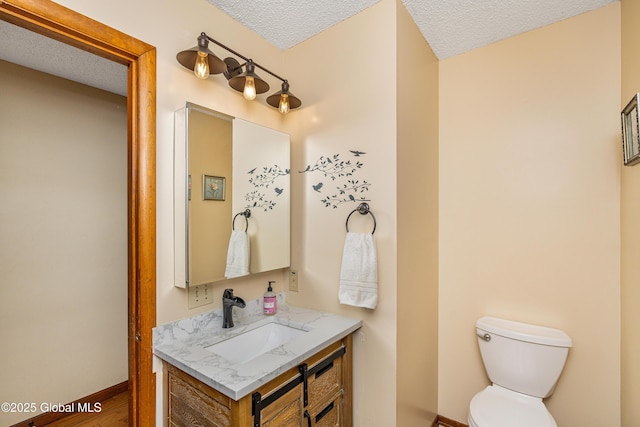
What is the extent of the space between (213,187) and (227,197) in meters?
0.09

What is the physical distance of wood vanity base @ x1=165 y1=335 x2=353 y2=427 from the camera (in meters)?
0.97

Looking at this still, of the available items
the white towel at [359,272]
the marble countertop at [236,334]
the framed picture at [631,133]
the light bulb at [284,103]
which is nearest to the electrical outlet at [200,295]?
the marble countertop at [236,334]

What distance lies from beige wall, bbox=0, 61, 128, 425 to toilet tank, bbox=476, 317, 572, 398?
271 centimetres

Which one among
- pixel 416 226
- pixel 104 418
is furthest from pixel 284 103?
pixel 104 418

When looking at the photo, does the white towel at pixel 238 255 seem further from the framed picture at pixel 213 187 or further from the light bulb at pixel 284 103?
the light bulb at pixel 284 103

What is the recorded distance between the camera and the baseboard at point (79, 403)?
6.05 feet

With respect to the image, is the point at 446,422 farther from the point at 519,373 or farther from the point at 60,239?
the point at 60,239

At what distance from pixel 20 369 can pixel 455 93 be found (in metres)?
3.46

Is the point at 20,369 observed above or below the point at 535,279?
below

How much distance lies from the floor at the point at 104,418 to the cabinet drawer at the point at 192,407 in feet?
3.91

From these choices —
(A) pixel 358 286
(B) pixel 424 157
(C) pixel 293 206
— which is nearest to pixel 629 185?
(B) pixel 424 157

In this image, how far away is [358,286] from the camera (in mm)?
1442

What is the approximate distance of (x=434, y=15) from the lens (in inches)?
62.2

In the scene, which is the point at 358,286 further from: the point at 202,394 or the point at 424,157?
the point at 424,157
